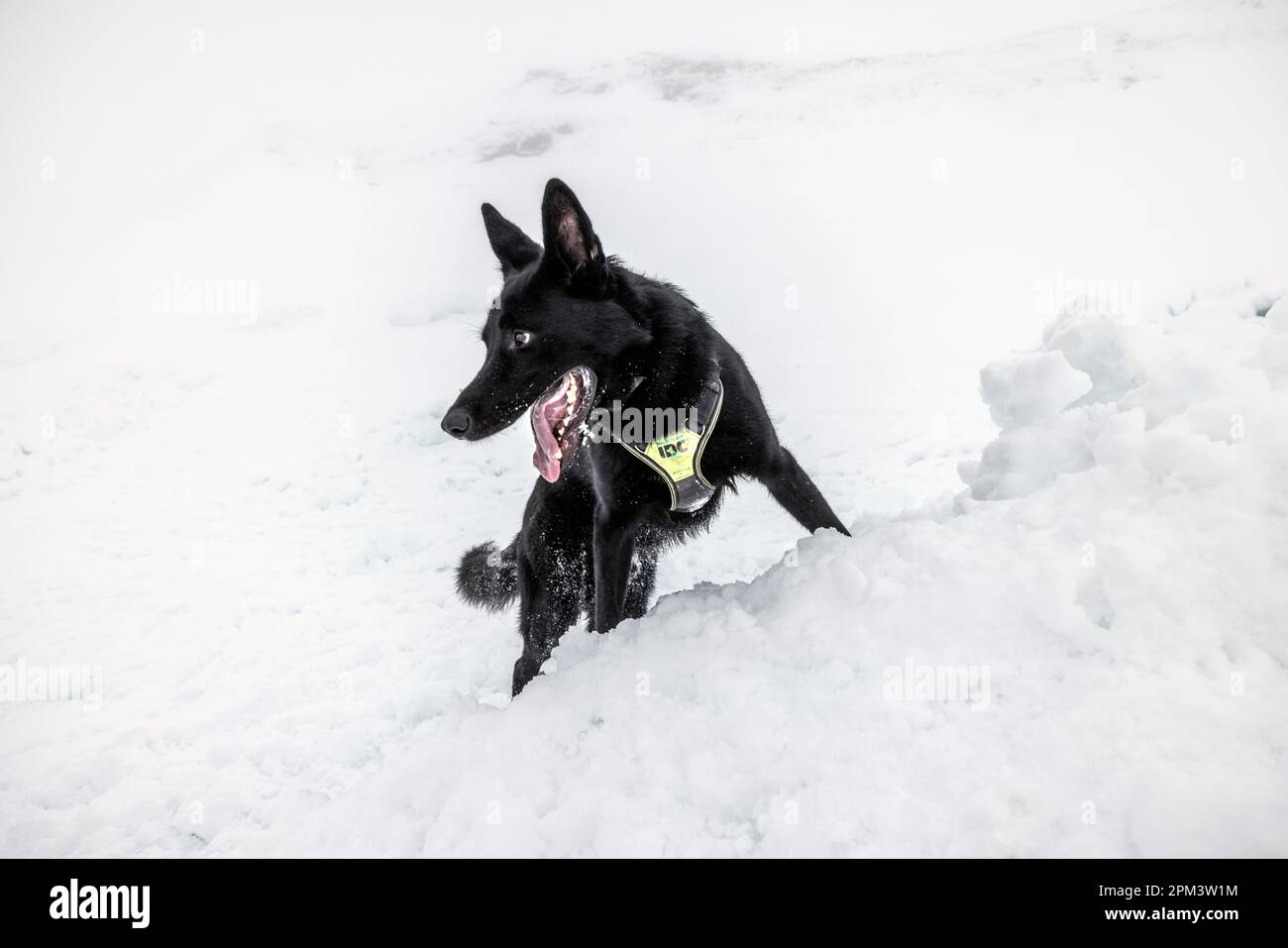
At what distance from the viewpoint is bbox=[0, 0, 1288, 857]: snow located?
4.85ft

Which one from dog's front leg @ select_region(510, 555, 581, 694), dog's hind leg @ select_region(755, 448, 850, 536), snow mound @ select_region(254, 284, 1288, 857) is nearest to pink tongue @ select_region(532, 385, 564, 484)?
snow mound @ select_region(254, 284, 1288, 857)

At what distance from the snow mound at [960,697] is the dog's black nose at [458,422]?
72cm

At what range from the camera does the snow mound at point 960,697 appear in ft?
4.17

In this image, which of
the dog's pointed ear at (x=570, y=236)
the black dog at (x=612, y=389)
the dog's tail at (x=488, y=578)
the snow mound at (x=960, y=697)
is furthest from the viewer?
the dog's tail at (x=488, y=578)

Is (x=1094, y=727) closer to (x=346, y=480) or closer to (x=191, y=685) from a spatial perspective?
(x=191, y=685)

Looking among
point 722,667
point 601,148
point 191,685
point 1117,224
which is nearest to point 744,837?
point 722,667

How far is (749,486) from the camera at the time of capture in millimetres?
5309

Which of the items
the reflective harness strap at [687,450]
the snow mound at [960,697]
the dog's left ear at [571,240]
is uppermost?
the dog's left ear at [571,240]

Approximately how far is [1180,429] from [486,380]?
1949 millimetres

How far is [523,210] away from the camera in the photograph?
10.1m

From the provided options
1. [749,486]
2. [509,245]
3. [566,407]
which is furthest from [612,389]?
[749,486]

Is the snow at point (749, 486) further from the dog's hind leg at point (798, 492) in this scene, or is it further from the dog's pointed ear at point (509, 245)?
the dog's pointed ear at point (509, 245)

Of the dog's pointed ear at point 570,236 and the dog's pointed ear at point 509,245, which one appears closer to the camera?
the dog's pointed ear at point 570,236

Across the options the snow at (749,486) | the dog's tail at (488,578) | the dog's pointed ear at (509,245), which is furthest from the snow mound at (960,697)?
the dog's pointed ear at (509,245)
